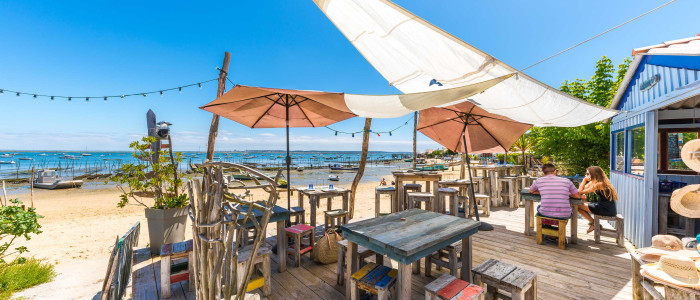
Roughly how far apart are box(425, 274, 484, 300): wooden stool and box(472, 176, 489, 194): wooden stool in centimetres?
569

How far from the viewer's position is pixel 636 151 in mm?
4090

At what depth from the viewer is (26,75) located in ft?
65.8

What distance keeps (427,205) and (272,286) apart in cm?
319

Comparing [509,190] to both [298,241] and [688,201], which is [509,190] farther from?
[298,241]

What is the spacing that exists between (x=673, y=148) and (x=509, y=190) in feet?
9.98

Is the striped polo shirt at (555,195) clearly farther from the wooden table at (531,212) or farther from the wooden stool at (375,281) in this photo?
the wooden stool at (375,281)

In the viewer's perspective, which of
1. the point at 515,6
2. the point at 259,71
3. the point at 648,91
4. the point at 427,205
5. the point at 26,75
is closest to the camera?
the point at 648,91

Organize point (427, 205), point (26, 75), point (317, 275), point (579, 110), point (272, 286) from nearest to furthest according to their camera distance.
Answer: point (272, 286) < point (317, 275) < point (579, 110) < point (427, 205) < point (26, 75)

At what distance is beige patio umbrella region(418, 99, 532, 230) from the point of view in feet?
15.4

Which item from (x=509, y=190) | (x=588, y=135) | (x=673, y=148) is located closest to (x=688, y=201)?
(x=673, y=148)

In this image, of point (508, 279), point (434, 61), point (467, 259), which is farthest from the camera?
point (434, 61)

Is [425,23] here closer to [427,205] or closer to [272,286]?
[272,286]

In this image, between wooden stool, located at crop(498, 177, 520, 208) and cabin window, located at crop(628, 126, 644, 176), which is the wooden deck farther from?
wooden stool, located at crop(498, 177, 520, 208)

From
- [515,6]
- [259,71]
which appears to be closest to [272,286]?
[515,6]
